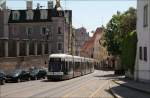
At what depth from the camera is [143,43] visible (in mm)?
46500

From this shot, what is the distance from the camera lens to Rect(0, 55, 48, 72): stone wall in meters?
63.2

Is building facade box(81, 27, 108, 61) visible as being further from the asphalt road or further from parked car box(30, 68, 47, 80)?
the asphalt road

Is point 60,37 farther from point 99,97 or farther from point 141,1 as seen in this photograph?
point 99,97

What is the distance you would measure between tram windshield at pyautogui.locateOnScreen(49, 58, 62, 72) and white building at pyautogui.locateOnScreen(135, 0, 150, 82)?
37.8ft

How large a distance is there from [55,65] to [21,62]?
478 inches

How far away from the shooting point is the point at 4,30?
338ft

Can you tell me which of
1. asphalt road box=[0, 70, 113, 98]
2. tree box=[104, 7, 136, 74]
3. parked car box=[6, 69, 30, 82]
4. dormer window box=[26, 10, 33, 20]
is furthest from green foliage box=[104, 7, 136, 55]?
asphalt road box=[0, 70, 113, 98]

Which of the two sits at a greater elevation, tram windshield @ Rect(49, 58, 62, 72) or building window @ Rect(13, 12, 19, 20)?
building window @ Rect(13, 12, 19, 20)

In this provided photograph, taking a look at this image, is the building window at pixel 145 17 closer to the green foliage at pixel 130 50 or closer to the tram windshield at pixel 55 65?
the green foliage at pixel 130 50

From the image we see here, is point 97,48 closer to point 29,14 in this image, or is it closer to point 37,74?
point 29,14

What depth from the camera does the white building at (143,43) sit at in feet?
143

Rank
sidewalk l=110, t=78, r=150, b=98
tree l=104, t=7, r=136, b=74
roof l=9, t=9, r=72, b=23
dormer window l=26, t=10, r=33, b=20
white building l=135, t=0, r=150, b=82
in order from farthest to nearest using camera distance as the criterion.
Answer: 1. dormer window l=26, t=10, r=33, b=20
2. roof l=9, t=9, r=72, b=23
3. tree l=104, t=7, r=136, b=74
4. white building l=135, t=0, r=150, b=82
5. sidewalk l=110, t=78, r=150, b=98

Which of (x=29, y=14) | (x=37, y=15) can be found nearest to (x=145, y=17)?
(x=37, y=15)

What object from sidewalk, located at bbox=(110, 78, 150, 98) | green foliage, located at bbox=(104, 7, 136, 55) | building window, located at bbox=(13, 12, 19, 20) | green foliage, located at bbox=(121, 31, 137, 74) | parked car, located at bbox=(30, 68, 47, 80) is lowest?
parked car, located at bbox=(30, 68, 47, 80)
